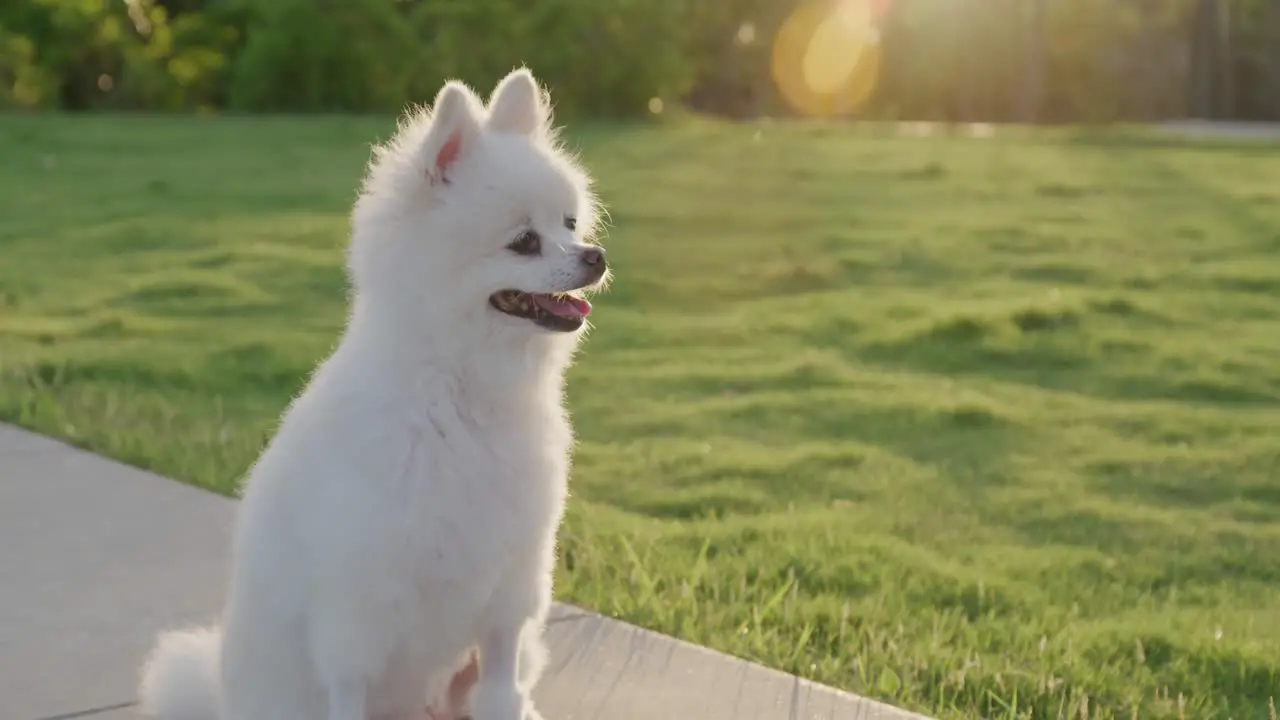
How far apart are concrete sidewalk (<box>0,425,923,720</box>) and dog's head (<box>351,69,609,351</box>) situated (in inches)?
45.7

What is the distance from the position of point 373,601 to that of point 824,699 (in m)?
1.41

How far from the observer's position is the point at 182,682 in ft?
12.4

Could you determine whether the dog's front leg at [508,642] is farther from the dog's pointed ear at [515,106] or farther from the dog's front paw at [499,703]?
the dog's pointed ear at [515,106]

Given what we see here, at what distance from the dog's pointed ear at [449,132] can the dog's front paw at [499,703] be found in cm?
116

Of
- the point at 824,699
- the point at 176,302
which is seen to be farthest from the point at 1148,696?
the point at 176,302

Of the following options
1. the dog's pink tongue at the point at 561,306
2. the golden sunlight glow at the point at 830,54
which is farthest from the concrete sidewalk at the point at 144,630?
the golden sunlight glow at the point at 830,54

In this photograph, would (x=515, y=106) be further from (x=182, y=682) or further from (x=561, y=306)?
(x=182, y=682)

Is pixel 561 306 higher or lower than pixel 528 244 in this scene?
lower

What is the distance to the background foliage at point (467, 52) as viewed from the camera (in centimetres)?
2820

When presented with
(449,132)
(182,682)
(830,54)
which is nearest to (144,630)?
(182,682)

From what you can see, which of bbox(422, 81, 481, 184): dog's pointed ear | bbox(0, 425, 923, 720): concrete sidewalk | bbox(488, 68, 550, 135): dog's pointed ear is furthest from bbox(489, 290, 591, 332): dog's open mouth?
bbox(0, 425, 923, 720): concrete sidewalk

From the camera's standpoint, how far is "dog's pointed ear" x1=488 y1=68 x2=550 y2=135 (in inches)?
139

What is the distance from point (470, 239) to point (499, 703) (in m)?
1.06

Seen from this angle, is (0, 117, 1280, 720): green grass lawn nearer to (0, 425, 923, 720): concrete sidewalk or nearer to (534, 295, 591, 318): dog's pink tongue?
(0, 425, 923, 720): concrete sidewalk
